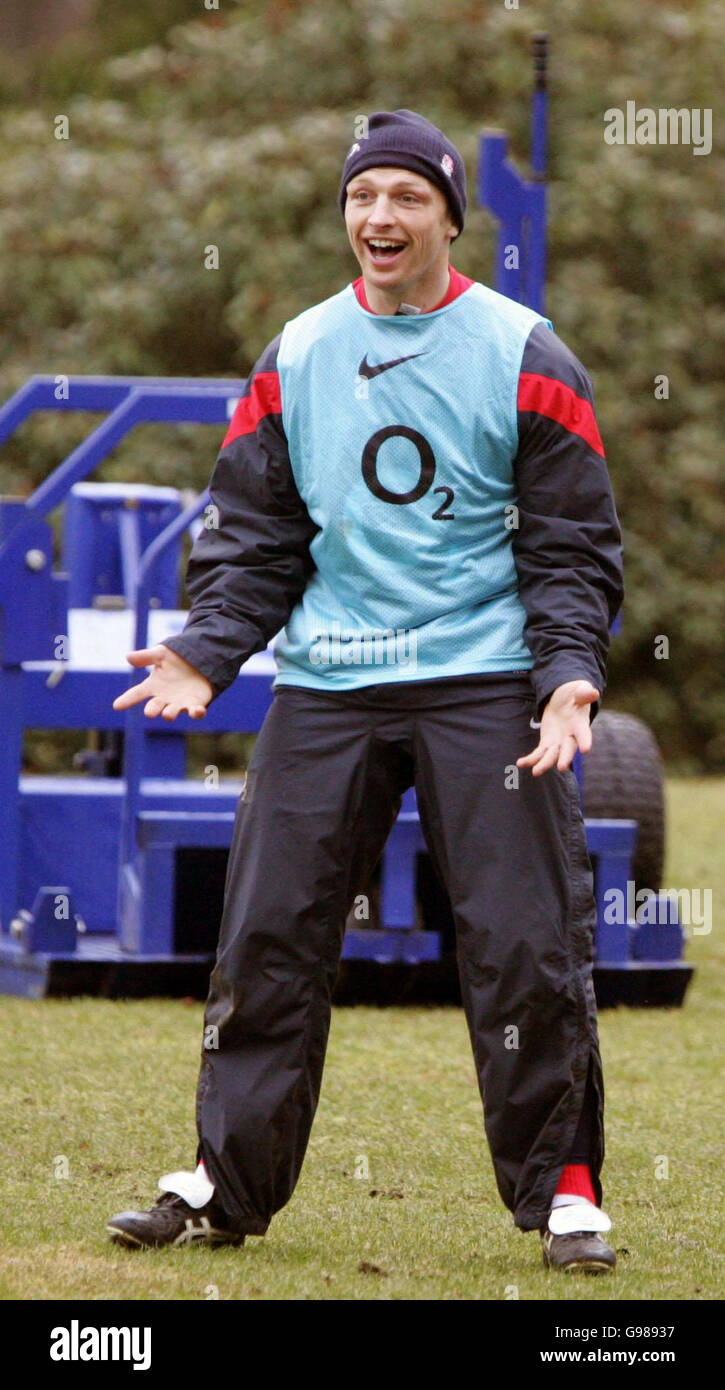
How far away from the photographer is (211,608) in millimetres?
3627

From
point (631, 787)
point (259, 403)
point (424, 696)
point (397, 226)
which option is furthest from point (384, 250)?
point (631, 787)

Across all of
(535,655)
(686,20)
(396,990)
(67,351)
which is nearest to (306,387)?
(535,655)

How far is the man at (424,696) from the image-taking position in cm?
352

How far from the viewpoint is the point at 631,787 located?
23.2 feet

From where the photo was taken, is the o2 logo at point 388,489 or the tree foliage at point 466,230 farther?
the tree foliage at point 466,230

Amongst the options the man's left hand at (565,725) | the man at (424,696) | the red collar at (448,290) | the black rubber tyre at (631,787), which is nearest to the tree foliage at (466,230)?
the black rubber tyre at (631,787)

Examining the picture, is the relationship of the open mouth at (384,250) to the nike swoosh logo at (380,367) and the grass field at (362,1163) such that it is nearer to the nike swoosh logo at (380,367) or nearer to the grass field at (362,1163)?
the nike swoosh logo at (380,367)

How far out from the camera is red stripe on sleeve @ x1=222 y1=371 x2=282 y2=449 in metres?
3.65

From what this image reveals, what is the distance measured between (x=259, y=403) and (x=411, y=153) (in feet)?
1.48

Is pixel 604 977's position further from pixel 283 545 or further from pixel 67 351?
pixel 67 351

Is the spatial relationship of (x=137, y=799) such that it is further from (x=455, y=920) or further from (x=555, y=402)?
(x=555, y=402)

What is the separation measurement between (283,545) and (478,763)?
1.53 ft

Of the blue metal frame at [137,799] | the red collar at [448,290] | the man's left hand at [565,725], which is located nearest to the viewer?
the man's left hand at [565,725]

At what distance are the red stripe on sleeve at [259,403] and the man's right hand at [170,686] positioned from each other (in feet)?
1.22
